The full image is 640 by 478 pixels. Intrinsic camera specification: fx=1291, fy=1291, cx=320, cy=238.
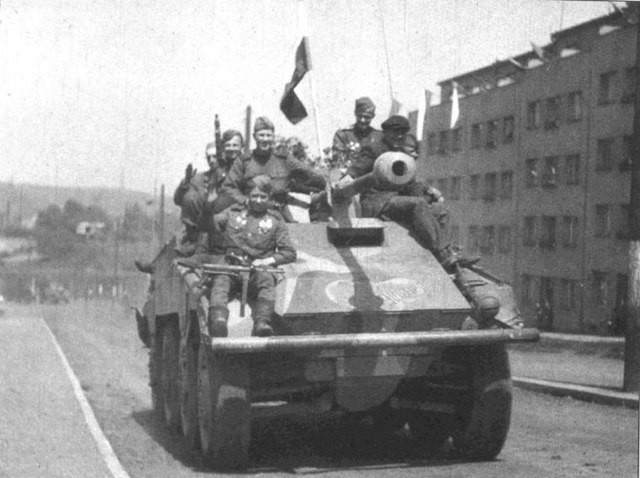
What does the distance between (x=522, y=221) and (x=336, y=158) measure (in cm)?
4269

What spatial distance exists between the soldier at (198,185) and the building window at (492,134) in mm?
44423

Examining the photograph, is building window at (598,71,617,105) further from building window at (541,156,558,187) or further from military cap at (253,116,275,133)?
military cap at (253,116,275,133)

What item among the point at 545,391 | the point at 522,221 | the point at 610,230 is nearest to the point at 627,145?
the point at 610,230

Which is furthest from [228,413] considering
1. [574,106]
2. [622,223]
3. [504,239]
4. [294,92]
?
[504,239]

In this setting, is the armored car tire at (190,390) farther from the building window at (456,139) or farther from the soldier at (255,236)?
the building window at (456,139)

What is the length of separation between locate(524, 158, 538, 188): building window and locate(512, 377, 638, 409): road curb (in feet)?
116

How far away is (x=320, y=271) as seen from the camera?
9.87 metres

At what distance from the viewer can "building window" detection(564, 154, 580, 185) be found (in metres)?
48.6

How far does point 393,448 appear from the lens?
10867mm

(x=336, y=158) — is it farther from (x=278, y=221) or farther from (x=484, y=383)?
(x=484, y=383)

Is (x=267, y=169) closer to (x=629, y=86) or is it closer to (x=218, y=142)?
(x=218, y=142)

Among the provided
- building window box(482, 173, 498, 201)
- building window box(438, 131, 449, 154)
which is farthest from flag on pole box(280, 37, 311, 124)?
building window box(438, 131, 449, 154)

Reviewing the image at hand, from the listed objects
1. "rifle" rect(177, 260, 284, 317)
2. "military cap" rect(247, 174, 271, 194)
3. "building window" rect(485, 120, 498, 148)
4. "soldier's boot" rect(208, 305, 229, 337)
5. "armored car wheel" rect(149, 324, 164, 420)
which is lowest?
"armored car wheel" rect(149, 324, 164, 420)

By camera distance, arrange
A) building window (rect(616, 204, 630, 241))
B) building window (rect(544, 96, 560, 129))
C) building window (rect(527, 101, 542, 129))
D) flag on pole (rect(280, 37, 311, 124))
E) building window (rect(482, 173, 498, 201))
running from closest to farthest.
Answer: flag on pole (rect(280, 37, 311, 124)) → building window (rect(616, 204, 630, 241)) → building window (rect(544, 96, 560, 129)) → building window (rect(527, 101, 542, 129)) → building window (rect(482, 173, 498, 201))
